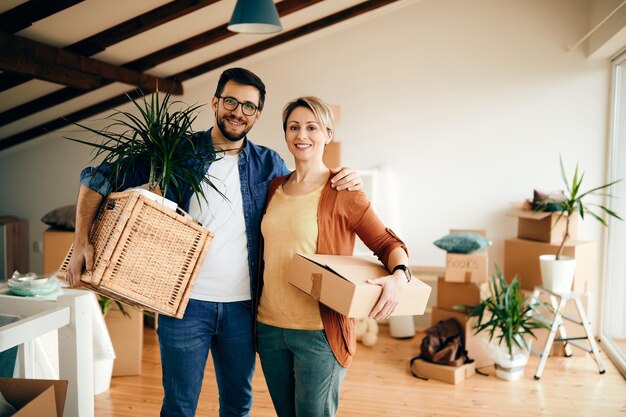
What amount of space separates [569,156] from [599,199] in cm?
42

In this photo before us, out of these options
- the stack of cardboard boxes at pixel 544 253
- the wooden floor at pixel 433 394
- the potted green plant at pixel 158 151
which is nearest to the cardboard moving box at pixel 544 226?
the stack of cardboard boxes at pixel 544 253

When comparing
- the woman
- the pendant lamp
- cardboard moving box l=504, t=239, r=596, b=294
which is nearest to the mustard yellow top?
the woman

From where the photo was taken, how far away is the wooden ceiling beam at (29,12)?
9.20 ft

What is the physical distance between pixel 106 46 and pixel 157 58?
0.65m

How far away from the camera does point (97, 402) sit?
3.12 m

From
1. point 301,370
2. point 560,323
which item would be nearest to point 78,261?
point 301,370

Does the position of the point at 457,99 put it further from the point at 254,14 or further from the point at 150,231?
the point at 150,231

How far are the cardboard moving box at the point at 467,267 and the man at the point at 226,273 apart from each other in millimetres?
2340

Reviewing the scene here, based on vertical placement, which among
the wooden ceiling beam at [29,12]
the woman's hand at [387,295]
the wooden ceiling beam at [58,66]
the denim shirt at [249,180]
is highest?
the wooden ceiling beam at [29,12]

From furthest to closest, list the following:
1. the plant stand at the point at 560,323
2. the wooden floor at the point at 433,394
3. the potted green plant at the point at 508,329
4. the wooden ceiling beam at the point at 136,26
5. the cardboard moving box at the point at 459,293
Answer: the cardboard moving box at the point at 459,293
the plant stand at the point at 560,323
the potted green plant at the point at 508,329
the wooden ceiling beam at the point at 136,26
the wooden floor at the point at 433,394

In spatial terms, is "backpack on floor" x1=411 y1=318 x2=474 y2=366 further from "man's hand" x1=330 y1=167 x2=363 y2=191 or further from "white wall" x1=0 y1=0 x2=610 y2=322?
"man's hand" x1=330 y1=167 x2=363 y2=191

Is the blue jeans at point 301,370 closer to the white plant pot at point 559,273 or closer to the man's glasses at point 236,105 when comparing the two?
the man's glasses at point 236,105

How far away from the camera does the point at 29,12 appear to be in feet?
9.30

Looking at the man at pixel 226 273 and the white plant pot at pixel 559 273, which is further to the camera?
the white plant pot at pixel 559 273
